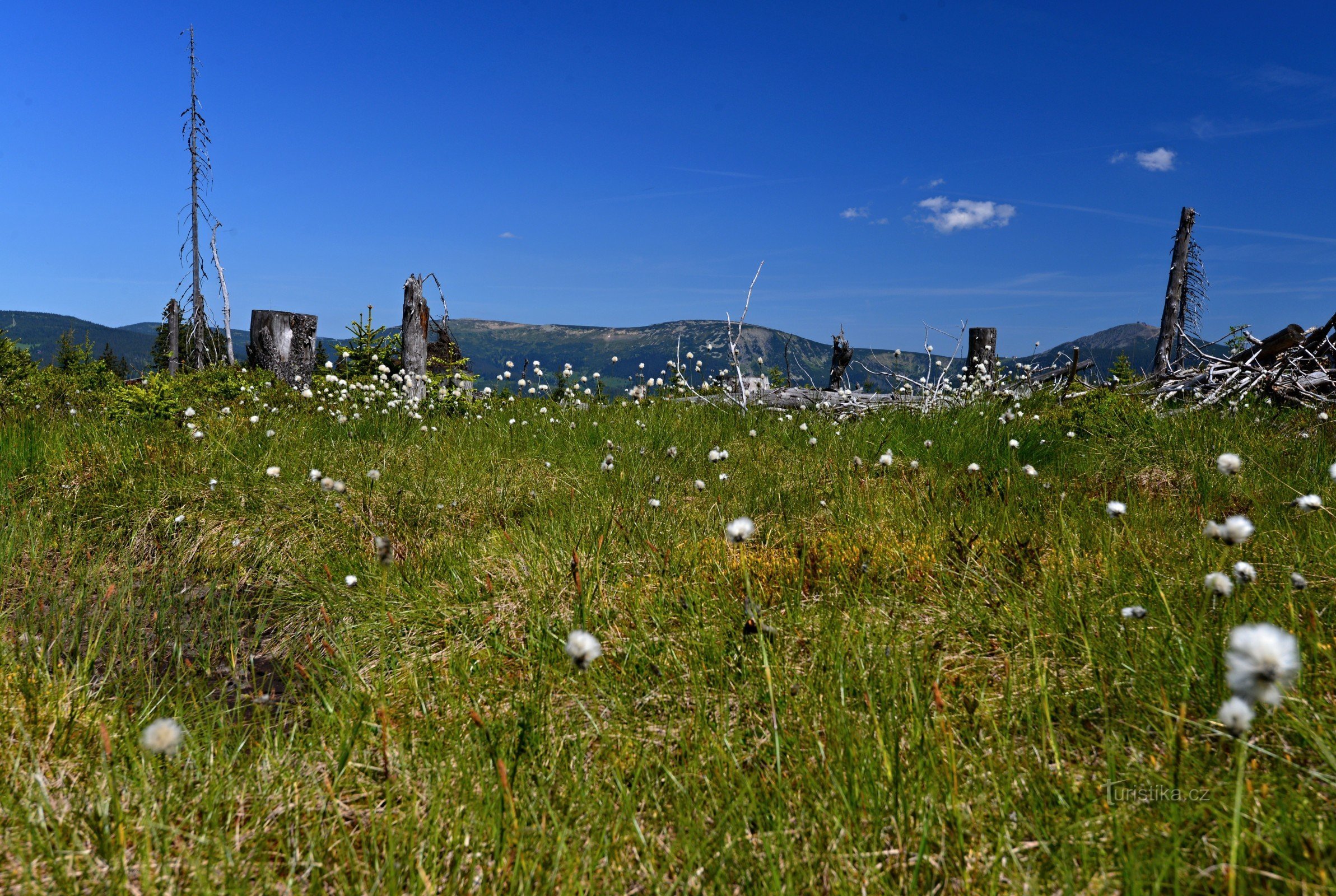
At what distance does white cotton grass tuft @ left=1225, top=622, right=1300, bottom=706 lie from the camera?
121cm

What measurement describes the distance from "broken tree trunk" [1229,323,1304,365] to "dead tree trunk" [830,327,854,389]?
948 centimetres

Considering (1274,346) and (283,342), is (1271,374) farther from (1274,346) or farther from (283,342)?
(283,342)

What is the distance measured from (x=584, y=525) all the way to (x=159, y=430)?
535 cm

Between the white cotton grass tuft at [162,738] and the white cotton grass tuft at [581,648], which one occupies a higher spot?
the white cotton grass tuft at [581,648]

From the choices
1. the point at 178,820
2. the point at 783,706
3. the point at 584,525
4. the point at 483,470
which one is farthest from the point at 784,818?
the point at 483,470

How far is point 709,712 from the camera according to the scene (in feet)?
7.48

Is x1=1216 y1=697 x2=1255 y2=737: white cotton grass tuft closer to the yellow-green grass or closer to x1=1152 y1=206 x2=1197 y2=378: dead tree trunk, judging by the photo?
the yellow-green grass

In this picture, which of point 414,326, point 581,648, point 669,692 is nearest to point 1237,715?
point 581,648

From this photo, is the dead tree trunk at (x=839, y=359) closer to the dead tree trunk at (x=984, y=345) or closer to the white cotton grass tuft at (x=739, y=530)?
the dead tree trunk at (x=984, y=345)

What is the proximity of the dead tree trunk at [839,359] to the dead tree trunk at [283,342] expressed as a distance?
1210 cm

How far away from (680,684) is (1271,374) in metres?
8.75

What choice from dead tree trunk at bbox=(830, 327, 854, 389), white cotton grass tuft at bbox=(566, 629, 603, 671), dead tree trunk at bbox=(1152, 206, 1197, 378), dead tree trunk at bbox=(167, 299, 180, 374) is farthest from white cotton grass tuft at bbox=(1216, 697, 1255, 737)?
dead tree trunk at bbox=(167, 299, 180, 374)

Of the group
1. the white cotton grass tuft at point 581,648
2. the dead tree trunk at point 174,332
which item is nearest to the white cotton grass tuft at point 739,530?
the white cotton grass tuft at point 581,648

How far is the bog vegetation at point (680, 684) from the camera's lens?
1652mm
